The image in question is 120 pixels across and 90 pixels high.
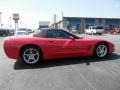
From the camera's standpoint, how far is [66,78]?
6.14 metres

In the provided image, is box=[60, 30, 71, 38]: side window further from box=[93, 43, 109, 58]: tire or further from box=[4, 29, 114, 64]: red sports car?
box=[93, 43, 109, 58]: tire

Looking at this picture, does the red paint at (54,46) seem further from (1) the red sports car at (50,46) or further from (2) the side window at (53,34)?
(2) the side window at (53,34)

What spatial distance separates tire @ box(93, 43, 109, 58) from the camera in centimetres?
901

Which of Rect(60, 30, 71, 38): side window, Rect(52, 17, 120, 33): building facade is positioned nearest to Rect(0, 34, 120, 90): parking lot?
Rect(60, 30, 71, 38): side window

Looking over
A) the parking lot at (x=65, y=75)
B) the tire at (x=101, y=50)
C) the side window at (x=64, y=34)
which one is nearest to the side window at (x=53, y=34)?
the side window at (x=64, y=34)

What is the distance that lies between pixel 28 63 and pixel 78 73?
238cm

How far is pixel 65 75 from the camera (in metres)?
6.48

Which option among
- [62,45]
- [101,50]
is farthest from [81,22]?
[62,45]

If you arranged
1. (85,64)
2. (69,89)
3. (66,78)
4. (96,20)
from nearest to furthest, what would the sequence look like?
(69,89) < (66,78) < (85,64) < (96,20)

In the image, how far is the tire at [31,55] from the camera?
8.21m

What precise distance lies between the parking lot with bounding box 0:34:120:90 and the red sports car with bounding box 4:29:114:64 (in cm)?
31

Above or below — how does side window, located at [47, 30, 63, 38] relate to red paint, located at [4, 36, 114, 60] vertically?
above

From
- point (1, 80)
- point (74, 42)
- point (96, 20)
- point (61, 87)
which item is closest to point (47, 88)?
point (61, 87)

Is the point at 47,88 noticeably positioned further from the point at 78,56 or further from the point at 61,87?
the point at 78,56
